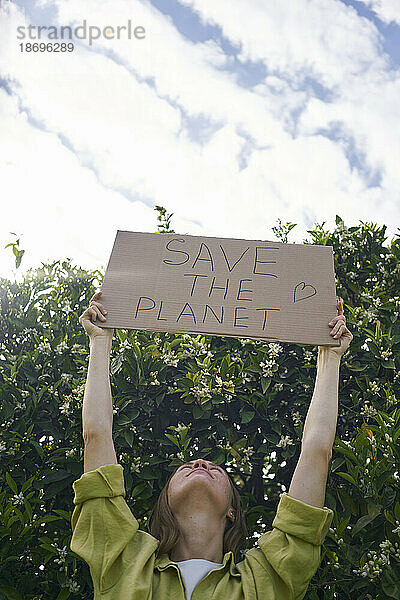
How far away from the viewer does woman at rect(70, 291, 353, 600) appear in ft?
5.98

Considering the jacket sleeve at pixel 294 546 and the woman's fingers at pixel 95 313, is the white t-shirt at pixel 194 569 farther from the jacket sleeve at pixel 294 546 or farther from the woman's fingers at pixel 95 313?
the woman's fingers at pixel 95 313

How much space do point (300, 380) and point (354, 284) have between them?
82 centimetres

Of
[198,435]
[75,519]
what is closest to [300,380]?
[198,435]

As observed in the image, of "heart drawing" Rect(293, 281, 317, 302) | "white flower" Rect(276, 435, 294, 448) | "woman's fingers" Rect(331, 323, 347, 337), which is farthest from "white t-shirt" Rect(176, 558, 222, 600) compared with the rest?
"heart drawing" Rect(293, 281, 317, 302)

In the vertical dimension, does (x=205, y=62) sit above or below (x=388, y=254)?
above

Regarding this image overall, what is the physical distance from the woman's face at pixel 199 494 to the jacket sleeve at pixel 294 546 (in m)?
0.21

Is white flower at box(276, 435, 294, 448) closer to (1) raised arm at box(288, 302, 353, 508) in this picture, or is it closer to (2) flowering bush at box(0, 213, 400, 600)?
(2) flowering bush at box(0, 213, 400, 600)

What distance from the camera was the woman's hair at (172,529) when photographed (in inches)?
79.0

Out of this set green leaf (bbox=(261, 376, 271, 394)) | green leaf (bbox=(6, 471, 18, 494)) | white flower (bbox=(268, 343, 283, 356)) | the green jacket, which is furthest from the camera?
white flower (bbox=(268, 343, 283, 356))

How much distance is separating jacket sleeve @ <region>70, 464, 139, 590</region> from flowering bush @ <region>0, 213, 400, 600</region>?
0.43 metres

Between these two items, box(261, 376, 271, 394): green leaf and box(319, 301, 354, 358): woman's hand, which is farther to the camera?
box(261, 376, 271, 394): green leaf

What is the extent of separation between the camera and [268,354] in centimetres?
271

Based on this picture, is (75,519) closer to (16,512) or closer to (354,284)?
(16,512)

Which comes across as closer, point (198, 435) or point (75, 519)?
point (75, 519)
